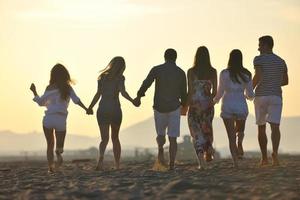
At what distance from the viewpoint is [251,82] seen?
520 inches

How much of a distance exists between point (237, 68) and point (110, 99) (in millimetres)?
2572

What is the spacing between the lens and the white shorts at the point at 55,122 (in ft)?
45.0

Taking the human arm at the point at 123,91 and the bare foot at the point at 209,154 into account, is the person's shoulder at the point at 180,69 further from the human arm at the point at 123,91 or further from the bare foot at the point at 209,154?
the bare foot at the point at 209,154

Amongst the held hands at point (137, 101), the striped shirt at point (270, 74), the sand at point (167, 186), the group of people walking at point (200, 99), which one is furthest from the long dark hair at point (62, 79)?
the striped shirt at point (270, 74)

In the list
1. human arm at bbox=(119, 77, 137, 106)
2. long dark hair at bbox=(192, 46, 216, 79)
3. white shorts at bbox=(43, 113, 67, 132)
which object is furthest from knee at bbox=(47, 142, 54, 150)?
long dark hair at bbox=(192, 46, 216, 79)

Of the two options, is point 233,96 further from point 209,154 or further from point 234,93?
point 209,154

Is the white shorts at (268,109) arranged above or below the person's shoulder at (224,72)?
below

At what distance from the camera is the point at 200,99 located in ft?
43.1

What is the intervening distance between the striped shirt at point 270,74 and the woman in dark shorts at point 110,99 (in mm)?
2677

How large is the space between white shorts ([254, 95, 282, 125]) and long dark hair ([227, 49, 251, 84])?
50 cm

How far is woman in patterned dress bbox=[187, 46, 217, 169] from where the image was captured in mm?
12992

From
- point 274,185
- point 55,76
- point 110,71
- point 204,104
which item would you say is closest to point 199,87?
point 204,104

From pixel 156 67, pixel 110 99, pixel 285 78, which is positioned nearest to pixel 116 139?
pixel 110 99

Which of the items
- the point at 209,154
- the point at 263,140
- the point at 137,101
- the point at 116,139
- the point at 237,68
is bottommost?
the point at 209,154
